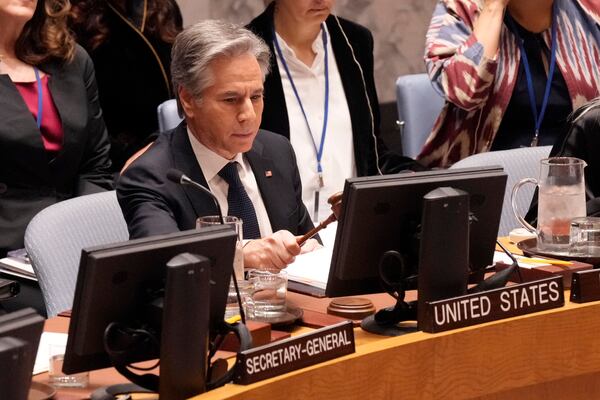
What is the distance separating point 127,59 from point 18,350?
278 centimetres

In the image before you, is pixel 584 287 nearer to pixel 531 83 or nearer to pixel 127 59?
pixel 531 83

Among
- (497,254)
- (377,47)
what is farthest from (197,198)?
(377,47)

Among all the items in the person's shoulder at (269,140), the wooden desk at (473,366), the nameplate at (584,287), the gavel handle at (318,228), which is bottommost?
the wooden desk at (473,366)

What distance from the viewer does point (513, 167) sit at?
3627 millimetres

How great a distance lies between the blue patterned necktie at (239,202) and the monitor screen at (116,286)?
3.42ft

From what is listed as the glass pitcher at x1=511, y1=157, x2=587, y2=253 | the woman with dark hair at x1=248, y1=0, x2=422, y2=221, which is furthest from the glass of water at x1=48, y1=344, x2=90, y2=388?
the woman with dark hair at x1=248, y1=0, x2=422, y2=221

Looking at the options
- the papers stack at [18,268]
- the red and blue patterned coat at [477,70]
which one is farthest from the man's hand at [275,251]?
the red and blue patterned coat at [477,70]

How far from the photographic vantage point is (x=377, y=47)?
5.81 meters

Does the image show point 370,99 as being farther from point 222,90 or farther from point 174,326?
point 174,326

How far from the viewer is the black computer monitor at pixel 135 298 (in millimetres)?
1917

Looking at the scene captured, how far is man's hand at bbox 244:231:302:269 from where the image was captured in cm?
267

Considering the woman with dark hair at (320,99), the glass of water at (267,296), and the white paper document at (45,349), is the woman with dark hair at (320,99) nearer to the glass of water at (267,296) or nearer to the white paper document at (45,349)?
the glass of water at (267,296)

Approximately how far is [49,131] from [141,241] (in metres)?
2.00

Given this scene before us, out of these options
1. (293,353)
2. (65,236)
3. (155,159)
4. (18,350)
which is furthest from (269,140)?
(18,350)
